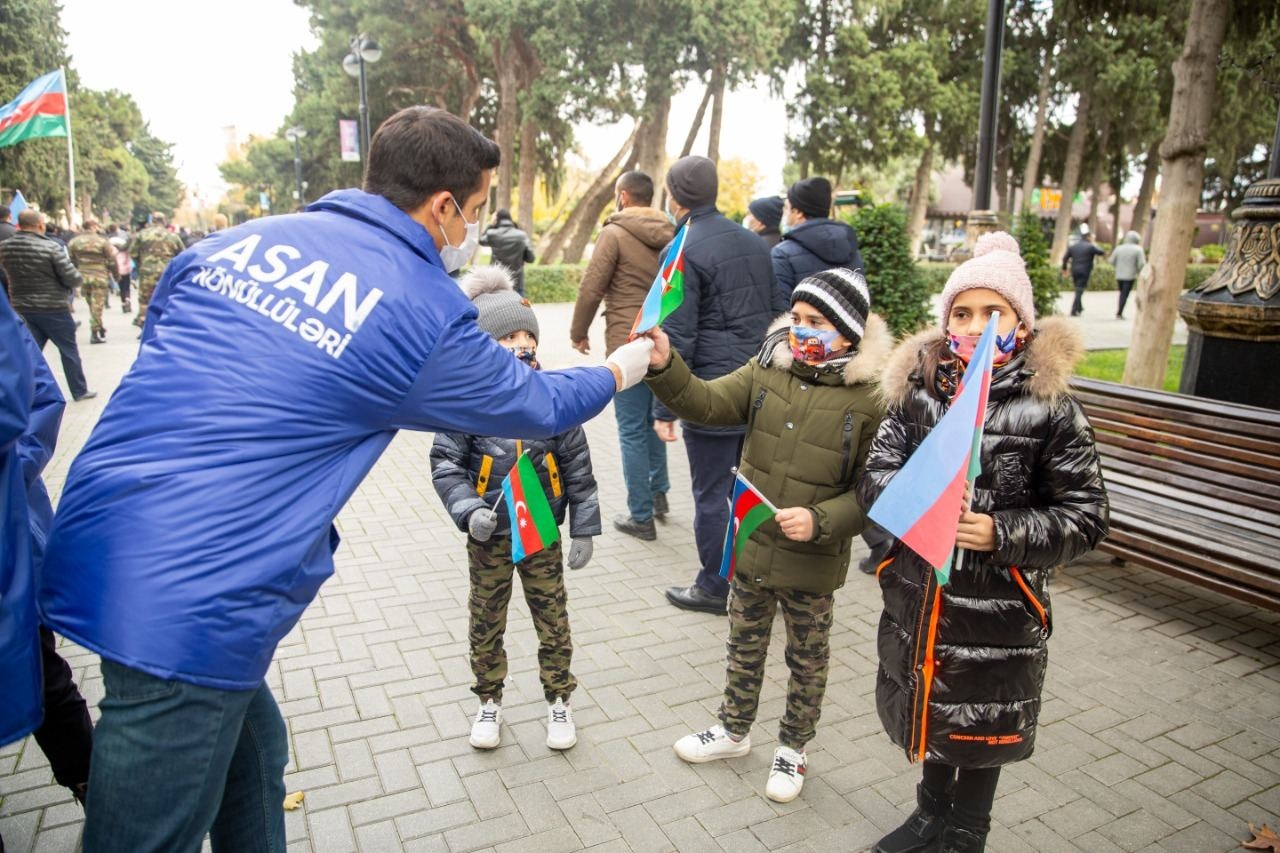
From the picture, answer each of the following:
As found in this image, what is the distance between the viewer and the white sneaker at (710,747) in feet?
10.7

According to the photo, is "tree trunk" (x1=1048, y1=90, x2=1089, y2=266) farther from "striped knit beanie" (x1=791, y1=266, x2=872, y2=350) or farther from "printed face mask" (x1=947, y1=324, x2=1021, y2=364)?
"printed face mask" (x1=947, y1=324, x2=1021, y2=364)

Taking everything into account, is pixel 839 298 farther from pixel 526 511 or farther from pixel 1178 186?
pixel 1178 186

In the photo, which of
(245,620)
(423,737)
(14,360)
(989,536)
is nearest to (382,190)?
(14,360)

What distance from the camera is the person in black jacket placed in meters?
8.91

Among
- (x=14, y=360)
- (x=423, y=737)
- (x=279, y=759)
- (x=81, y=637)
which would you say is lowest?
(x=423, y=737)

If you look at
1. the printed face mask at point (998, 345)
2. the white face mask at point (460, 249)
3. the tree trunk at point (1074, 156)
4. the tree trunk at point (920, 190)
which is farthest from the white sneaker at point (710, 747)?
the tree trunk at point (1074, 156)

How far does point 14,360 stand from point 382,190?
2.87 feet

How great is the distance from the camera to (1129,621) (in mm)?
4551

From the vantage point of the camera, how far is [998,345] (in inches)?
97.3

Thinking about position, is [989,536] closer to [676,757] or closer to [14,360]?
[676,757]

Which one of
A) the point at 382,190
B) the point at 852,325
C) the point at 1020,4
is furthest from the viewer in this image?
the point at 1020,4

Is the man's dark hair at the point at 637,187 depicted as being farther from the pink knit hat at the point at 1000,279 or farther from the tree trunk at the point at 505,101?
the tree trunk at the point at 505,101

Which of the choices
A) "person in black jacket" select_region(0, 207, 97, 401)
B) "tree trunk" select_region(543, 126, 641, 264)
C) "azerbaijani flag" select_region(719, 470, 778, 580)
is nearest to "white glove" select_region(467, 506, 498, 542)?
"azerbaijani flag" select_region(719, 470, 778, 580)

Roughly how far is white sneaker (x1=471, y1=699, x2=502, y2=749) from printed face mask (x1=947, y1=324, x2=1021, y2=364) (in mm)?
2161
